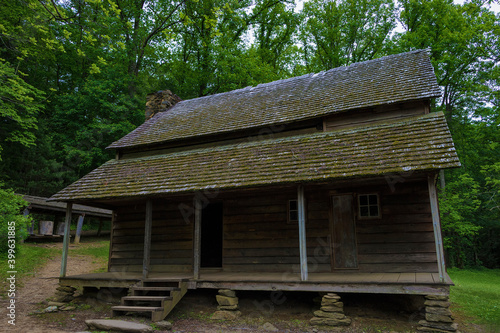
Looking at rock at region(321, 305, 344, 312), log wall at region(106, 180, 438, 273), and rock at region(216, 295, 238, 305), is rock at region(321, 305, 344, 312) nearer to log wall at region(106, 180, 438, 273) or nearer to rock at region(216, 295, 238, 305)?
log wall at region(106, 180, 438, 273)

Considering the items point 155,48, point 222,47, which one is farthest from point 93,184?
point 155,48

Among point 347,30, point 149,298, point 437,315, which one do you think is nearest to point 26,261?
point 149,298

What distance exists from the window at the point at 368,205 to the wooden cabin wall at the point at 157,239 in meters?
5.42

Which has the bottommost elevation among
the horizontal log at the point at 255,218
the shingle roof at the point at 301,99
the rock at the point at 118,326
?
the rock at the point at 118,326

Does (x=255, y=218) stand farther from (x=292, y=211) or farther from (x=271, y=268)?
(x=271, y=268)

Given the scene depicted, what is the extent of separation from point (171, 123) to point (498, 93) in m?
16.6

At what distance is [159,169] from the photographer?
10.9 m

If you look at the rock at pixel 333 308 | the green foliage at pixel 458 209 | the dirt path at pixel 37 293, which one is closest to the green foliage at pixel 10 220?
the dirt path at pixel 37 293

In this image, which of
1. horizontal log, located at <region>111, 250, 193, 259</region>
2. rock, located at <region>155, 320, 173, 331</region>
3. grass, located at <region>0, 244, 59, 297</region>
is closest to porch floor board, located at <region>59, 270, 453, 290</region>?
rock, located at <region>155, 320, 173, 331</region>

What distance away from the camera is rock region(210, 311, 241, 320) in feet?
27.1

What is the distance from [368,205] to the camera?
932 centimetres

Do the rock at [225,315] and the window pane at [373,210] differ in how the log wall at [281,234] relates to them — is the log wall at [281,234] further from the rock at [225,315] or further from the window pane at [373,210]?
the rock at [225,315]

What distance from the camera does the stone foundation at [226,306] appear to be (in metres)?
8.30

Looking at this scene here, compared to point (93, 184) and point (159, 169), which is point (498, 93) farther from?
point (93, 184)
